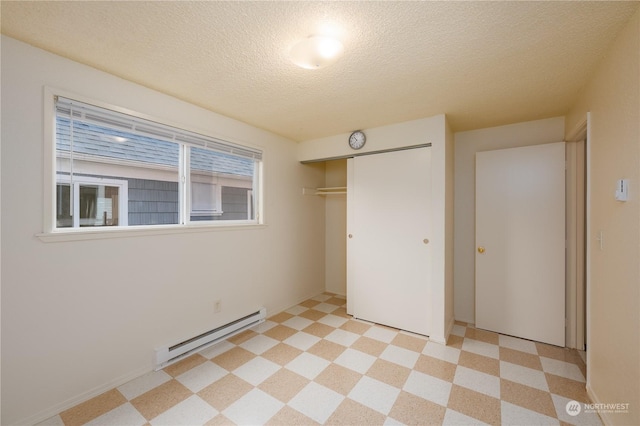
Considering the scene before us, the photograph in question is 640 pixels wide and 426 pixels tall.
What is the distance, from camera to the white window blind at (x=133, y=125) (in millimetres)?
1782

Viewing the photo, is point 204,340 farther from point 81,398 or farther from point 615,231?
point 615,231

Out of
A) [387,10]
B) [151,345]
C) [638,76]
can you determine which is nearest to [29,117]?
[151,345]

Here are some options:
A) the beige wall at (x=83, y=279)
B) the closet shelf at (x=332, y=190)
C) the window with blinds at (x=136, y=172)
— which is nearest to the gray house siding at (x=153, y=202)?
the window with blinds at (x=136, y=172)

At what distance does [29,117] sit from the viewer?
1612 mm

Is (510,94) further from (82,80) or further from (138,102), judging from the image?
(82,80)

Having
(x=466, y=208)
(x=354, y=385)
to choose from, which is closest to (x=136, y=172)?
(x=354, y=385)

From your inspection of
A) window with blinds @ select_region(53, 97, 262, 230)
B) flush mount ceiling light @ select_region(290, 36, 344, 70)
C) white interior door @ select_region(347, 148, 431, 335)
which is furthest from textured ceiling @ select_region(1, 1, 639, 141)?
white interior door @ select_region(347, 148, 431, 335)

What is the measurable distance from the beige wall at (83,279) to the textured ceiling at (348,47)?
0.19m

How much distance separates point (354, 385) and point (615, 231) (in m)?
1.91

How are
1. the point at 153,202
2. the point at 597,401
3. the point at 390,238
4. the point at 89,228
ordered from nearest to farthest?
the point at 597,401 < the point at 89,228 < the point at 153,202 < the point at 390,238

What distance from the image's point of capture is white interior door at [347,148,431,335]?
2.81 meters

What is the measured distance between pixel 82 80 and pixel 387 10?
2.00 meters

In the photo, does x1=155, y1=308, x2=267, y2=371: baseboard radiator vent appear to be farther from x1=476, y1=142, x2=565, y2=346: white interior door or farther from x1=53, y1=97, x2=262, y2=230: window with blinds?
x1=476, y1=142, x2=565, y2=346: white interior door

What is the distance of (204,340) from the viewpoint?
2516 mm
